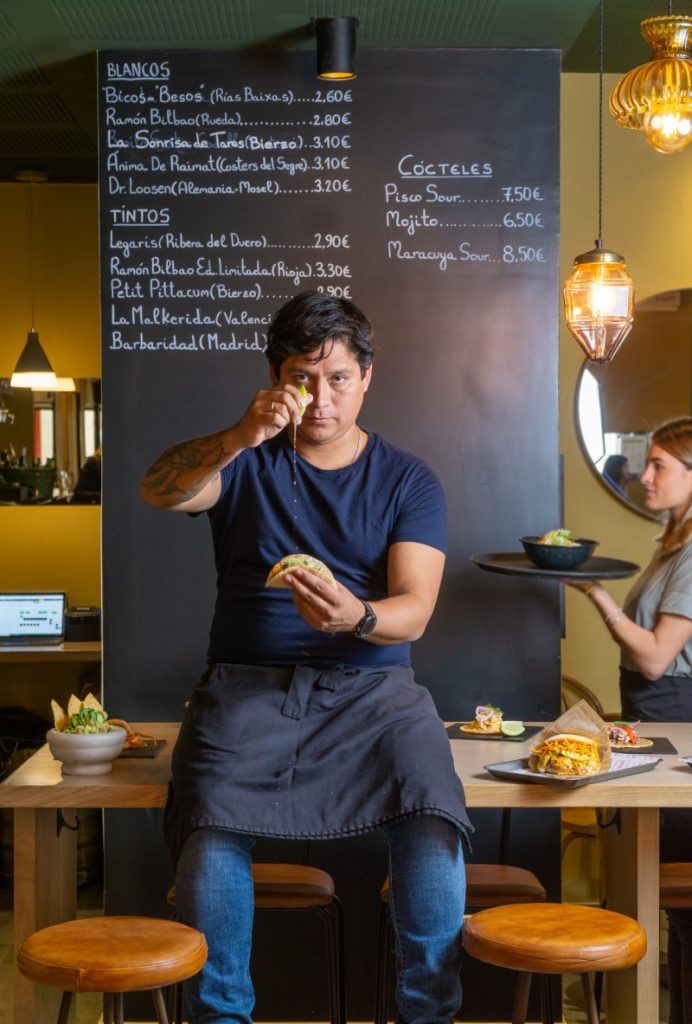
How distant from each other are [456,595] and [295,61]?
1.58 metres

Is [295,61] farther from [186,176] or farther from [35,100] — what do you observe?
[35,100]

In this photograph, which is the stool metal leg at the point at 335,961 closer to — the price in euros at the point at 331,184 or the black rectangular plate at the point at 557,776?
the black rectangular plate at the point at 557,776

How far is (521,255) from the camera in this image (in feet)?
11.7

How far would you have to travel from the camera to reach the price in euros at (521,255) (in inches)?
140

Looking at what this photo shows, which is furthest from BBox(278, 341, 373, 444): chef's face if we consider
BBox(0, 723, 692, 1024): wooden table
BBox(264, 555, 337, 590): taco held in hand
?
BBox(0, 723, 692, 1024): wooden table

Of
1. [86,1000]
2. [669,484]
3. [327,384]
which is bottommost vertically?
[86,1000]

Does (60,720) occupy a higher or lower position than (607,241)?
lower

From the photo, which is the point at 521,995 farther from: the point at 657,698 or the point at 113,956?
the point at 657,698

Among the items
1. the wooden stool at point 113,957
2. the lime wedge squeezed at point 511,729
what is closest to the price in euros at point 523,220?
the lime wedge squeezed at point 511,729

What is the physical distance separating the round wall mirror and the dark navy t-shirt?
7.79 feet

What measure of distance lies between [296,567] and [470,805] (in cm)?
61

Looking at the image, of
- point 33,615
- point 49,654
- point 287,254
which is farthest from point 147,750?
Answer: point 33,615

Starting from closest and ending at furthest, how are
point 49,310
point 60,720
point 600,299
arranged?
point 60,720, point 600,299, point 49,310

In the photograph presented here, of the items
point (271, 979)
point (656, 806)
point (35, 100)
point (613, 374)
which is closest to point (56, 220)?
point (35, 100)
